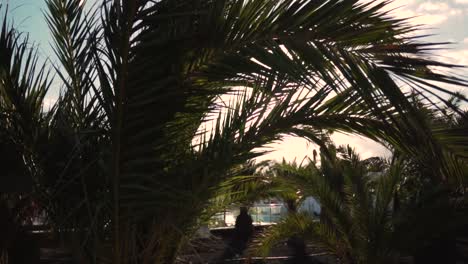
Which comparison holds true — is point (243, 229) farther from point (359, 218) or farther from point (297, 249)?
point (359, 218)

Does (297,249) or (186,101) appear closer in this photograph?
(186,101)

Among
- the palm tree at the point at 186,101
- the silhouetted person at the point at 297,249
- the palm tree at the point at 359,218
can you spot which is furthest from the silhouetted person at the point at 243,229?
the palm tree at the point at 186,101

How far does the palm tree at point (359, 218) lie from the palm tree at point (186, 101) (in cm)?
380

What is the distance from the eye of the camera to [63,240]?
11.9ft

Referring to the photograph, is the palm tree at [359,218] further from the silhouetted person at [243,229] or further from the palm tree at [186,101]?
the silhouetted person at [243,229]

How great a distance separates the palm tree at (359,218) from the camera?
7324mm

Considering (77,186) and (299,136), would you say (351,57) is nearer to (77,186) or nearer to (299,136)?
(299,136)

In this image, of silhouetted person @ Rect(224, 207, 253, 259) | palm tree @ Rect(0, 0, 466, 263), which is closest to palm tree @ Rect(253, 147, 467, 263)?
palm tree @ Rect(0, 0, 466, 263)

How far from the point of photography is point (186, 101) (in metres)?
3.39

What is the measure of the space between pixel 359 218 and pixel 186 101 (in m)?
4.94

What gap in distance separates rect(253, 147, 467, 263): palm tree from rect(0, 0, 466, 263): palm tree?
12.5ft

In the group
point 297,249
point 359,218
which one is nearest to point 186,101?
point 359,218

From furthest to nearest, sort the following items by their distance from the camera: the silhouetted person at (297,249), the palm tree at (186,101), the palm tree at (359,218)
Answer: the silhouetted person at (297,249), the palm tree at (359,218), the palm tree at (186,101)

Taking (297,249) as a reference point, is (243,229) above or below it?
above
